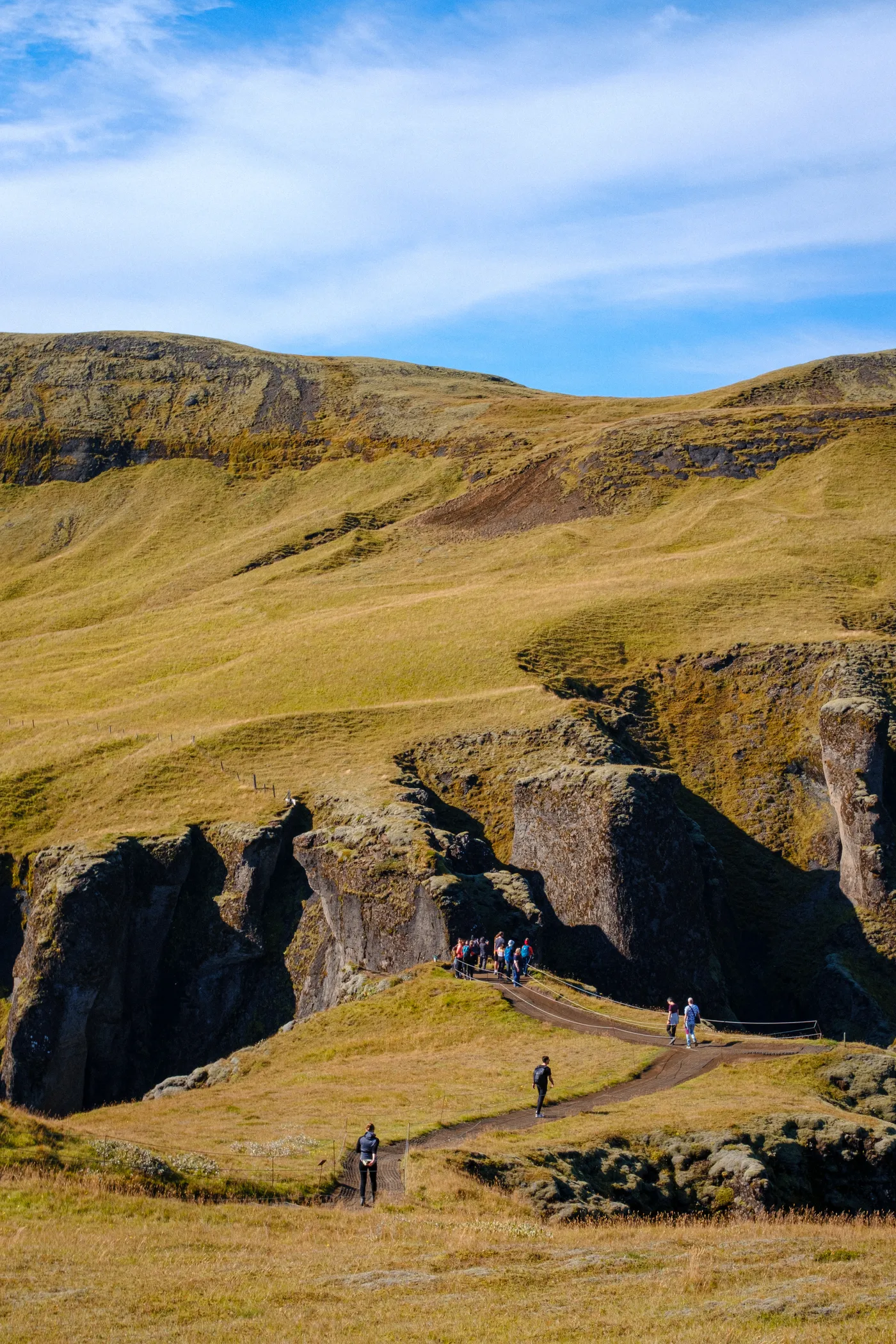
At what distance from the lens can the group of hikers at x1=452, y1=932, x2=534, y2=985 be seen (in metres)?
48.3

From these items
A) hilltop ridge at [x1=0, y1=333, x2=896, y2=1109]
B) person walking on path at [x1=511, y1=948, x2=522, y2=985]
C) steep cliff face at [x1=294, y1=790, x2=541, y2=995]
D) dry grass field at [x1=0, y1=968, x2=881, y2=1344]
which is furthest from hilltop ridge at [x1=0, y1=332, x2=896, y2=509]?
dry grass field at [x1=0, y1=968, x2=881, y2=1344]

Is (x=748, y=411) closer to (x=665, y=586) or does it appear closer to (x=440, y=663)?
(x=665, y=586)

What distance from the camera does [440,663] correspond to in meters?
82.6

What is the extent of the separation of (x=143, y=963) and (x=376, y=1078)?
2613 cm

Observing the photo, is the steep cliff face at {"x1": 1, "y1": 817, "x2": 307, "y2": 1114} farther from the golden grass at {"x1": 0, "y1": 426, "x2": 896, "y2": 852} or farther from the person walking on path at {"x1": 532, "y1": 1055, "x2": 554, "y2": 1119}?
the person walking on path at {"x1": 532, "y1": 1055, "x2": 554, "y2": 1119}

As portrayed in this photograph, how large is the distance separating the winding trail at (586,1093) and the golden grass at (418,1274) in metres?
3.27

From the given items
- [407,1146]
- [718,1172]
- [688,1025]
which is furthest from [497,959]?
Answer: [718,1172]

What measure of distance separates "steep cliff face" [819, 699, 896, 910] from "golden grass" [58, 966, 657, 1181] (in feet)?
81.9

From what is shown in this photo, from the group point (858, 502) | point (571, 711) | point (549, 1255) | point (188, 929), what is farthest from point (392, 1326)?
point (858, 502)

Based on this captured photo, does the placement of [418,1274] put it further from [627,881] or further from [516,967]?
[627,881]

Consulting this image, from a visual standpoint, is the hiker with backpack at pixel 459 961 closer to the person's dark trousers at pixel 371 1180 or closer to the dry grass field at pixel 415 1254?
the dry grass field at pixel 415 1254

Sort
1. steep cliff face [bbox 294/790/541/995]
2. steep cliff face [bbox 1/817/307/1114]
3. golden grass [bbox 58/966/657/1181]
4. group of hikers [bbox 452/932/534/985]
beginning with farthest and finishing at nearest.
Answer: steep cliff face [bbox 1/817/307/1114], steep cliff face [bbox 294/790/541/995], group of hikers [bbox 452/932/534/985], golden grass [bbox 58/966/657/1181]

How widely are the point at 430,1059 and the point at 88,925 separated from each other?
76.2 feet

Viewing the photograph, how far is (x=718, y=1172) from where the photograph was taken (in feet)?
90.0
